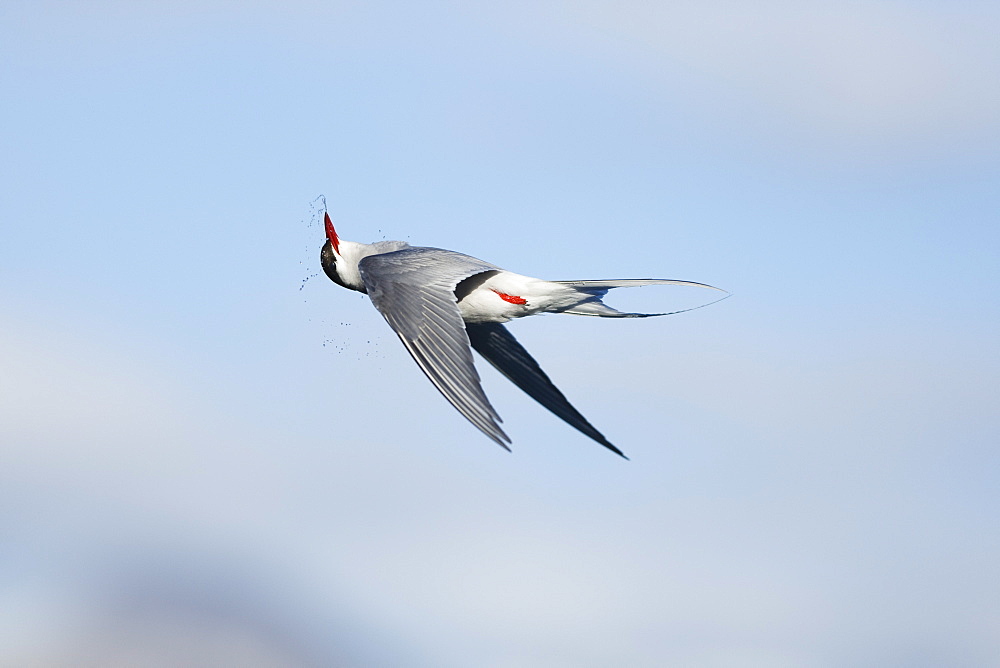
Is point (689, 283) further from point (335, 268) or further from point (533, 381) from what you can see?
point (335, 268)

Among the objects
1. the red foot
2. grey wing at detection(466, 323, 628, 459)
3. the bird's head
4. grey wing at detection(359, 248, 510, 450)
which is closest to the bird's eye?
the bird's head

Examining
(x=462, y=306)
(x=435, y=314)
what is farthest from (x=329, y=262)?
(x=435, y=314)

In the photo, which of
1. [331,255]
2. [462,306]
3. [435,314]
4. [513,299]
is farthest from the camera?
[331,255]

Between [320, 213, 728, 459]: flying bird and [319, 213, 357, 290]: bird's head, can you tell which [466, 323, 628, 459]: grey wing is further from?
[319, 213, 357, 290]: bird's head

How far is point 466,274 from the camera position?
13922 millimetres

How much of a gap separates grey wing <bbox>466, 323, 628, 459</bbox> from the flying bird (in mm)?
15

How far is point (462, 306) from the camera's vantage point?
15.1 metres

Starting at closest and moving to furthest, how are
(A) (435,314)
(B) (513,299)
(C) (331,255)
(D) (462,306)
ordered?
(A) (435,314)
(B) (513,299)
(D) (462,306)
(C) (331,255)

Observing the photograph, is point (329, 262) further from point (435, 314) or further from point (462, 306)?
point (435, 314)

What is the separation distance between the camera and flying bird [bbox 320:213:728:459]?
12094 mm

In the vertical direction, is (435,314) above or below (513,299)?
below

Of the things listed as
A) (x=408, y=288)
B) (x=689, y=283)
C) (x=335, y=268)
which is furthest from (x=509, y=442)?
(x=335, y=268)

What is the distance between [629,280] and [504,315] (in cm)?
184

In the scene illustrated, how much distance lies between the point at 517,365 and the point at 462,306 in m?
1.58
